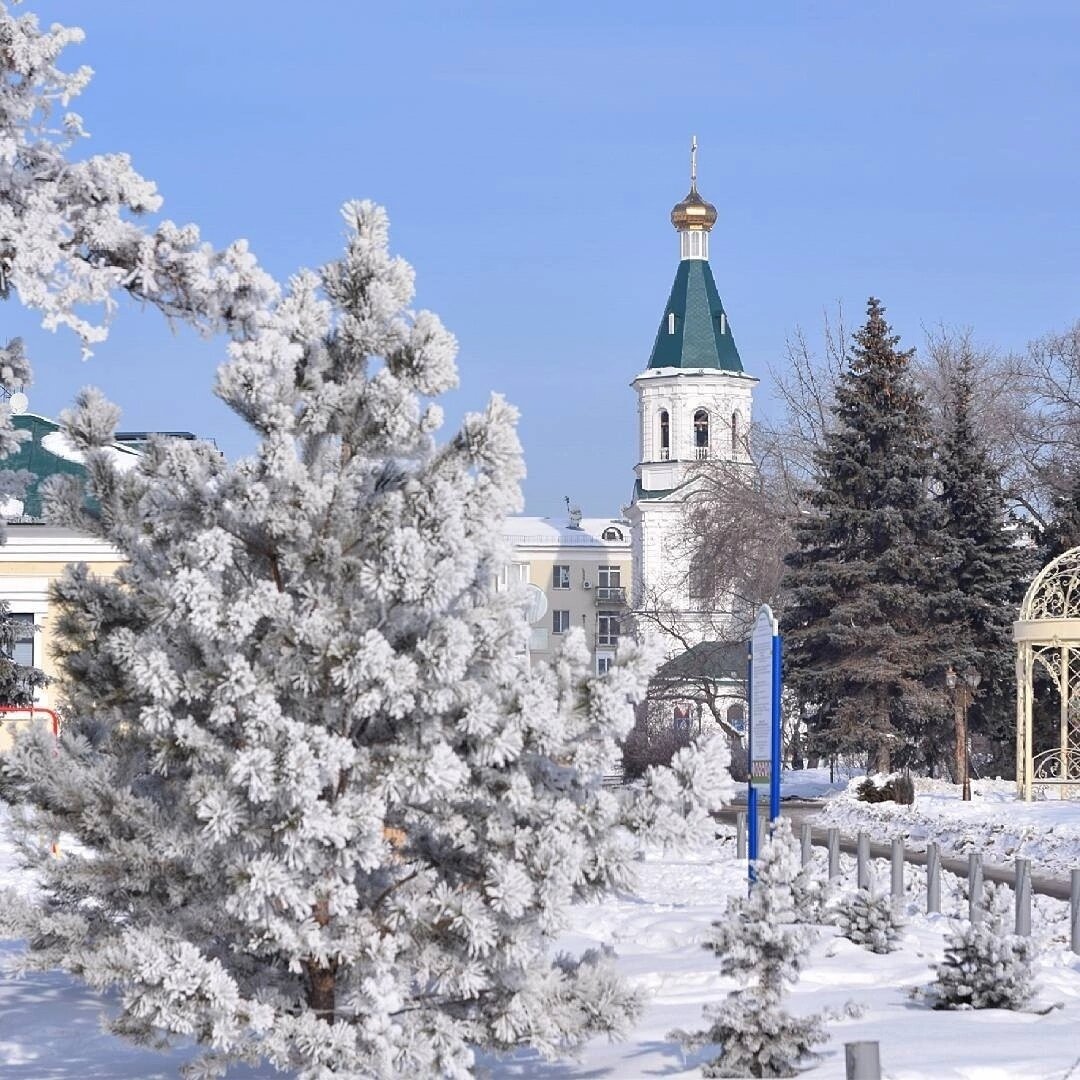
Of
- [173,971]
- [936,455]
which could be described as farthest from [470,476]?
[936,455]

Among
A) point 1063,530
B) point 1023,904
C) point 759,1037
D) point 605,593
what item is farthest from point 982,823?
point 605,593

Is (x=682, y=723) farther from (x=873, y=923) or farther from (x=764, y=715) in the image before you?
(x=873, y=923)

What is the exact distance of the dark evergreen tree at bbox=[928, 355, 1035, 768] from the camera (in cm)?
3928

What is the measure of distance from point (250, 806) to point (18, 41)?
4.68 meters

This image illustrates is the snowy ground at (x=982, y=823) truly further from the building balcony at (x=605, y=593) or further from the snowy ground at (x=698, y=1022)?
the building balcony at (x=605, y=593)

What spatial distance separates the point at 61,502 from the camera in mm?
8289

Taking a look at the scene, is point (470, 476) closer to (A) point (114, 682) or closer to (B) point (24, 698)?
(A) point (114, 682)

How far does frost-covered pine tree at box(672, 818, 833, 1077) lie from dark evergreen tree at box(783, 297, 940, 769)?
30.0 m

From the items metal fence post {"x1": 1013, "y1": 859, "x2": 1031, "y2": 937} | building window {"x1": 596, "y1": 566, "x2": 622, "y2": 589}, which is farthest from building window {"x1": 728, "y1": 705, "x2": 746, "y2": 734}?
metal fence post {"x1": 1013, "y1": 859, "x2": 1031, "y2": 937}

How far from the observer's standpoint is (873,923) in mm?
13094

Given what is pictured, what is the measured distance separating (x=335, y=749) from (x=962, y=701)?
108 feet

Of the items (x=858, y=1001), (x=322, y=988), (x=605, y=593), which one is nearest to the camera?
(x=322, y=988)

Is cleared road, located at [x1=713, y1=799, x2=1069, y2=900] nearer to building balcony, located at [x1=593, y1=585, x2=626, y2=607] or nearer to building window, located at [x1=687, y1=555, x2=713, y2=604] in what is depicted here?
building window, located at [x1=687, y1=555, x2=713, y2=604]

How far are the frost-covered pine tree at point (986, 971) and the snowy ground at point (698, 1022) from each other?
0.13 metres
